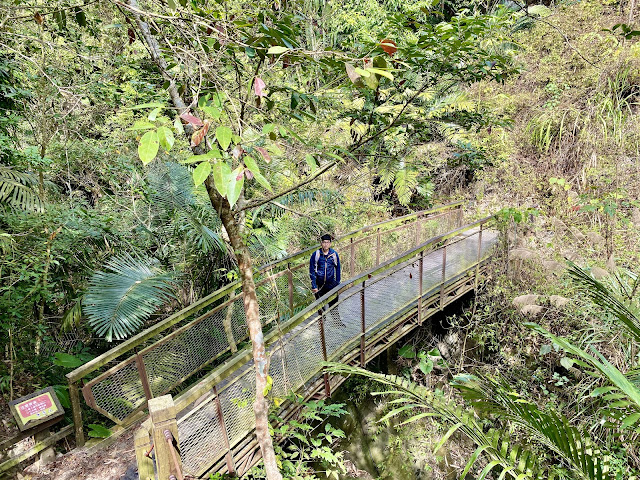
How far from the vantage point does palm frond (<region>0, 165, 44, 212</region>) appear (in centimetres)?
408

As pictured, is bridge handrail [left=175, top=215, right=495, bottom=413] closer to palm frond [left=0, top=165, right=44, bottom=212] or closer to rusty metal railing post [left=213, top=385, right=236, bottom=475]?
rusty metal railing post [left=213, top=385, right=236, bottom=475]

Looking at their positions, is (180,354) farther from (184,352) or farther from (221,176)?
(221,176)

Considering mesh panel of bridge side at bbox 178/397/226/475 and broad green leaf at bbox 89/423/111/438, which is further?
broad green leaf at bbox 89/423/111/438

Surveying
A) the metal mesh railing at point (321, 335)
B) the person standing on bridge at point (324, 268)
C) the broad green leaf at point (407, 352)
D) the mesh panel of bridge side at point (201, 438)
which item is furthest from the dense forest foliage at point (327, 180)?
the mesh panel of bridge side at point (201, 438)

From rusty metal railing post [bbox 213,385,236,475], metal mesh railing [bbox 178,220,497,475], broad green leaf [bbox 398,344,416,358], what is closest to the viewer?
rusty metal railing post [bbox 213,385,236,475]

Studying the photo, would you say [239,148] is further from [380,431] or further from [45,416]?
[380,431]

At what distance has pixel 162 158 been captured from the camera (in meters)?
6.04

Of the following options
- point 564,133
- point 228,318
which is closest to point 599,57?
point 564,133

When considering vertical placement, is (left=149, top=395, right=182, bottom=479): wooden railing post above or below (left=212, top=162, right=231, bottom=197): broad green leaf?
below

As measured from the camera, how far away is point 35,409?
10.7ft

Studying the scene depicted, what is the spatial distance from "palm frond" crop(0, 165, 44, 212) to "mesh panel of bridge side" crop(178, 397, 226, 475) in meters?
3.16

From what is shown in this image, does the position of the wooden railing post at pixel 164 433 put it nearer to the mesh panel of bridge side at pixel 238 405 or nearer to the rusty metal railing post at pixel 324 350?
the mesh panel of bridge side at pixel 238 405

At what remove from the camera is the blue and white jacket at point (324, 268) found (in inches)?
183

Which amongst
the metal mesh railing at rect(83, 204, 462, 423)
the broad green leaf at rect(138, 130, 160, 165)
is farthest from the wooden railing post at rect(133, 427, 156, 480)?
the broad green leaf at rect(138, 130, 160, 165)
